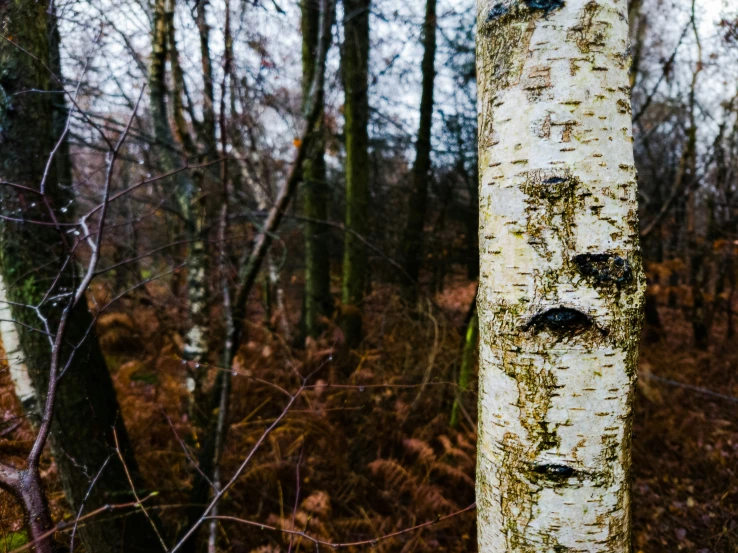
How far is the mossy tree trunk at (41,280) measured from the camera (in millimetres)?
1832

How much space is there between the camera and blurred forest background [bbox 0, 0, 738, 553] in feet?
7.73

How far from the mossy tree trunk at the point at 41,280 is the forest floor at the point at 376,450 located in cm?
24

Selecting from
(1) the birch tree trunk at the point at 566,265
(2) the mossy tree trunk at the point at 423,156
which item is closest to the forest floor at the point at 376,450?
(1) the birch tree trunk at the point at 566,265

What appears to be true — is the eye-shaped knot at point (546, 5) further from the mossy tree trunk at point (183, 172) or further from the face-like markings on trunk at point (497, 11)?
the mossy tree trunk at point (183, 172)

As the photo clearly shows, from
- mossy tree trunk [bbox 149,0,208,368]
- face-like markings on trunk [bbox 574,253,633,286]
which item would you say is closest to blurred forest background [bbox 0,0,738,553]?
mossy tree trunk [bbox 149,0,208,368]

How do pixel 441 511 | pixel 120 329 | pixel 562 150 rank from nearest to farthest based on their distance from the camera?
pixel 562 150, pixel 441 511, pixel 120 329

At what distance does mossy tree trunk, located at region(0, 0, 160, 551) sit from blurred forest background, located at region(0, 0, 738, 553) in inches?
1.4

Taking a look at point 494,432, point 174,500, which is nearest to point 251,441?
point 174,500

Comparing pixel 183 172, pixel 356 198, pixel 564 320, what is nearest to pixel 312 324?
pixel 356 198

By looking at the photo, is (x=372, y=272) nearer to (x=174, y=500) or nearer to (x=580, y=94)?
(x=174, y=500)

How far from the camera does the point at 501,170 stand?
887 millimetres

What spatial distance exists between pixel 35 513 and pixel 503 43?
1611mm

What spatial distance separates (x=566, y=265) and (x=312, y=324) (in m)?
4.98

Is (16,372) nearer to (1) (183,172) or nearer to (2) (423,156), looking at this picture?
(1) (183,172)
